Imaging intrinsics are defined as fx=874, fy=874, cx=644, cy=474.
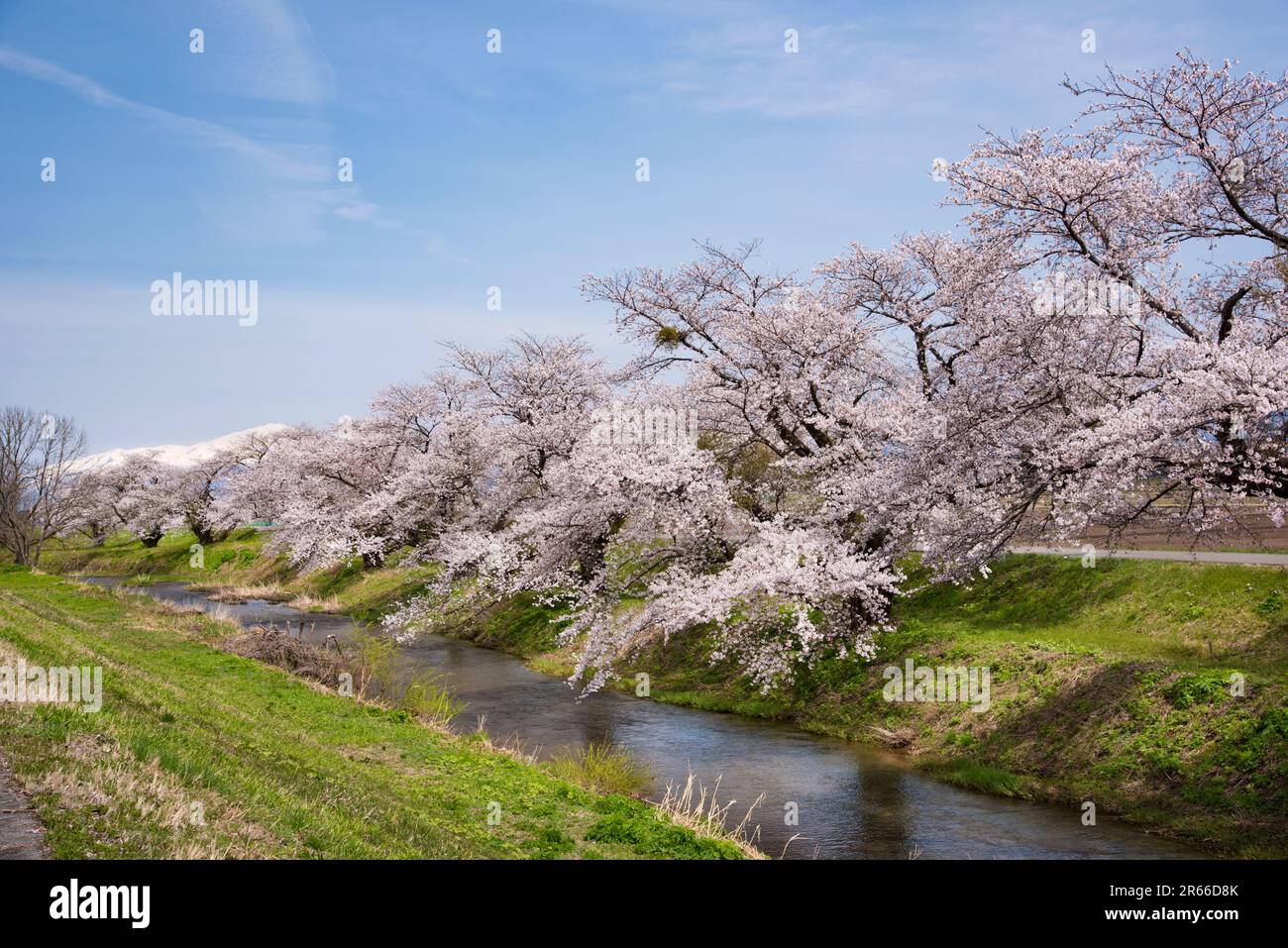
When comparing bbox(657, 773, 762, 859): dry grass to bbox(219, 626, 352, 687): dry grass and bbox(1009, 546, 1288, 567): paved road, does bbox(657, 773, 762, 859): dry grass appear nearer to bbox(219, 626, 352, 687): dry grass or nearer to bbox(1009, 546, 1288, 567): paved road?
bbox(1009, 546, 1288, 567): paved road

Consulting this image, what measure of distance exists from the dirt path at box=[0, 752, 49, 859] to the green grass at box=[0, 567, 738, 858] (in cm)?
10

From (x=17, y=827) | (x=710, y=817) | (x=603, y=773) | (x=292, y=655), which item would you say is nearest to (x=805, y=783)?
(x=603, y=773)

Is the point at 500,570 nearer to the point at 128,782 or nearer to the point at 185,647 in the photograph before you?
the point at 185,647

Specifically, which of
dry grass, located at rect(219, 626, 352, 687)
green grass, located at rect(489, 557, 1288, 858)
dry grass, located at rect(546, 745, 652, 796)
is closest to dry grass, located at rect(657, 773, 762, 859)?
dry grass, located at rect(546, 745, 652, 796)

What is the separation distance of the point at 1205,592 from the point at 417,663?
23.8m

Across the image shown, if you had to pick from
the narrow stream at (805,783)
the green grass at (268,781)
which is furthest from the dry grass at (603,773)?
the green grass at (268,781)

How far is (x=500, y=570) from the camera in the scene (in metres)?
30.0

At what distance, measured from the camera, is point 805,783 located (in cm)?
1848

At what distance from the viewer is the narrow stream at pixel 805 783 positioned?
14922 mm

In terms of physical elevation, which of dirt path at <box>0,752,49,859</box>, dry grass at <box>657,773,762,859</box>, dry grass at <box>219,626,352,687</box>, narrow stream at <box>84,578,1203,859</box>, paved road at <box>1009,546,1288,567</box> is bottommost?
narrow stream at <box>84,578,1203,859</box>

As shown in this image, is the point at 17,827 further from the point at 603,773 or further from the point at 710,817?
the point at 603,773

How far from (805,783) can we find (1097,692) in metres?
6.59

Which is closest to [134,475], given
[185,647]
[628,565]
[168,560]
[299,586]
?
[168,560]

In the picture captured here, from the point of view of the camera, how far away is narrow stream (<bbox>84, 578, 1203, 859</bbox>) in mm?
14922
